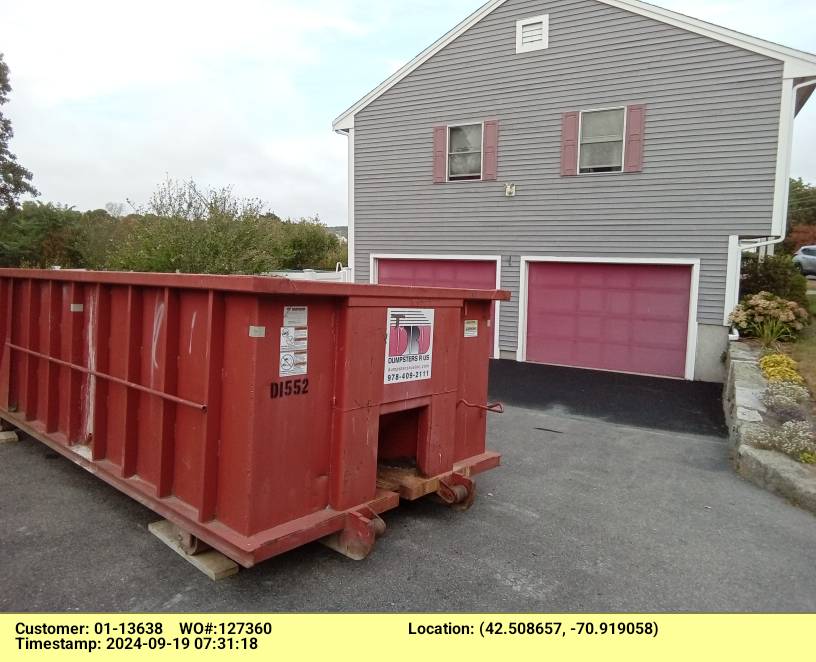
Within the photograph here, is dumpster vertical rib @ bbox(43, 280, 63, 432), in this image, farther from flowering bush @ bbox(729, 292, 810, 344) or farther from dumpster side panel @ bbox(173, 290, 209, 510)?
flowering bush @ bbox(729, 292, 810, 344)

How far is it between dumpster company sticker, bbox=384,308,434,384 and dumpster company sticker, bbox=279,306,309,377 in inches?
25.9

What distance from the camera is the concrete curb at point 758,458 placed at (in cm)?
530

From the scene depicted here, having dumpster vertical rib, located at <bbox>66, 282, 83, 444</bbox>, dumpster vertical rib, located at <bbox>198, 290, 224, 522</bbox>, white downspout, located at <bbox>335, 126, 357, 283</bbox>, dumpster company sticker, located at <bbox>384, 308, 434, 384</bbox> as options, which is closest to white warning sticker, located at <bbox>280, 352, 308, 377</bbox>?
dumpster vertical rib, located at <bbox>198, 290, 224, 522</bbox>

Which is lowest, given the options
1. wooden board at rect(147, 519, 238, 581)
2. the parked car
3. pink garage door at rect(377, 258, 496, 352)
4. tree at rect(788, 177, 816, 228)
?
wooden board at rect(147, 519, 238, 581)

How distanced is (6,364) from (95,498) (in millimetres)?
2410

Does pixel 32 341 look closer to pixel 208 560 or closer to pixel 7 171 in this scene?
pixel 208 560

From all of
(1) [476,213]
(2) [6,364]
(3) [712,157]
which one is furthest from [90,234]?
(3) [712,157]

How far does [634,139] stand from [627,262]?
2.30m

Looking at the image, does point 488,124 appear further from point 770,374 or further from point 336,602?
point 336,602

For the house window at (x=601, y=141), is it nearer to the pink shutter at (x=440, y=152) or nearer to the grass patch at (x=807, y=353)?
the pink shutter at (x=440, y=152)

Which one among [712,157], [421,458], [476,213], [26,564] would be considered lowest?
[26,564]

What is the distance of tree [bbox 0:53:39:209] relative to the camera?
102 feet

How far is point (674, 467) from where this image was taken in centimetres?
647

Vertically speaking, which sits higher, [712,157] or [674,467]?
[712,157]
